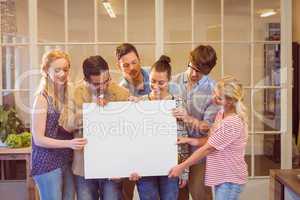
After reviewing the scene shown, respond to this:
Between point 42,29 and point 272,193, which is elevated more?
point 42,29

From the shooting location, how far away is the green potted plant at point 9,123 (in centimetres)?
337

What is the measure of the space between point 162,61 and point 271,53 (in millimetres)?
1502

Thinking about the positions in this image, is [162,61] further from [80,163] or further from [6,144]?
[6,144]

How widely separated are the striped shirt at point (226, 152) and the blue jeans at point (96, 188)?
1.72 feet

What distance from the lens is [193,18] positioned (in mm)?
3660

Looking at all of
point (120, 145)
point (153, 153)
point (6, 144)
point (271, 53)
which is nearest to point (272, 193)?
point (153, 153)

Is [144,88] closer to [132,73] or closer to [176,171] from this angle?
[132,73]

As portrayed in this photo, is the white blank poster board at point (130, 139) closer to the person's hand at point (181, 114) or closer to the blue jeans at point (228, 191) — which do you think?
the person's hand at point (181, 114)

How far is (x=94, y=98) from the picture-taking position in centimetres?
235

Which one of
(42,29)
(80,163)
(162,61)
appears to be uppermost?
(42,29)

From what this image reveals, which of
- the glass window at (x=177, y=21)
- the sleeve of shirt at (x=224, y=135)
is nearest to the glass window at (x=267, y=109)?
the glass window at (x=177, y=21)

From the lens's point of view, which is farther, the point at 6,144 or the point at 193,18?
the point at 193,18

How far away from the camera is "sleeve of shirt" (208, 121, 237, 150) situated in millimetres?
2242

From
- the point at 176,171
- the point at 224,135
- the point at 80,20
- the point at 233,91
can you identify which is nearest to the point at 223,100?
the point at 233,91
